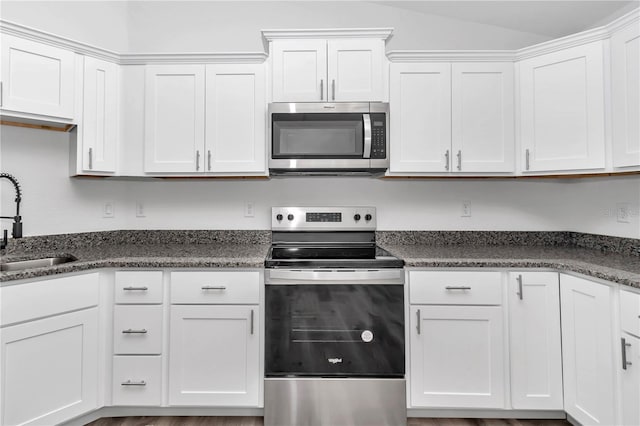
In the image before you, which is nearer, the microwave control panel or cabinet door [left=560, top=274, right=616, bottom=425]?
cabinet door [left=560, top=274, right=616, bottom=425]

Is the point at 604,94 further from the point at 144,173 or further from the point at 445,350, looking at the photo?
the point at 144,173

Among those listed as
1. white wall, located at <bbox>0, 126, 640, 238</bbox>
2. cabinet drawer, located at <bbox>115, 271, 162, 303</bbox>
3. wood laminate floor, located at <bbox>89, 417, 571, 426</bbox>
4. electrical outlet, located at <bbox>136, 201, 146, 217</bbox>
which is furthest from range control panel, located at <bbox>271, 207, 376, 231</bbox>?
wood laminate floor, located at <bbox>89, 417, 571, 426</bbox>

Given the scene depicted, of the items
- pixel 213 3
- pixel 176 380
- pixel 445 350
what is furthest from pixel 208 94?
pixel 445 350

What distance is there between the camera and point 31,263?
2037 millimetres

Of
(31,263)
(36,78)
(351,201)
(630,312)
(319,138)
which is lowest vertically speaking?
(630,312)

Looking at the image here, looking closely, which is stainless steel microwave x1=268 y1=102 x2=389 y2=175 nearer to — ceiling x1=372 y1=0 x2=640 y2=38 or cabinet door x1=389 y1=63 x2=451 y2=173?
cabinet door x1=389 y1=63 x2=451 y2=173

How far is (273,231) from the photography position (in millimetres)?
2607

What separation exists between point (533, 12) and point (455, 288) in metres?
1.99

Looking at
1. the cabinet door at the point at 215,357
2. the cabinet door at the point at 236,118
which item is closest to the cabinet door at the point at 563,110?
the cabinet door at the point at 236,118

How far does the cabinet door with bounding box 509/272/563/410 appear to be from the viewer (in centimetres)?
190

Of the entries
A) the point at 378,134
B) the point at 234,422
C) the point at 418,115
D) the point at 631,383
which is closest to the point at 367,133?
the point at 378,134

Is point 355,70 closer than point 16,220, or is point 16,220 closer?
point 16,220

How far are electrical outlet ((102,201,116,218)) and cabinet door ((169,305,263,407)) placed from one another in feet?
3.72

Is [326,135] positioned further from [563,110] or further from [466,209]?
[563,110]
